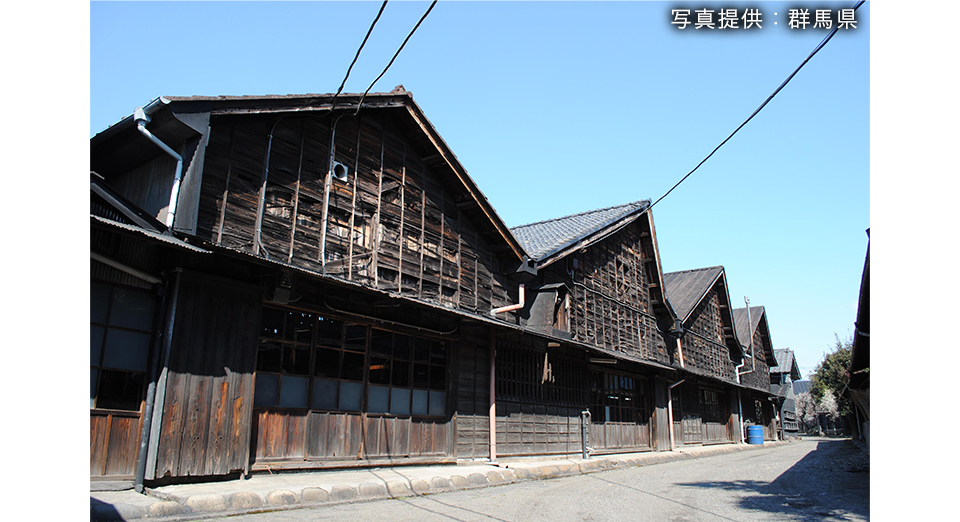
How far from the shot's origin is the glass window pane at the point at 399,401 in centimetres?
1191

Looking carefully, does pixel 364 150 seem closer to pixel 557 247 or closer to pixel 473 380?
pixel 473 380

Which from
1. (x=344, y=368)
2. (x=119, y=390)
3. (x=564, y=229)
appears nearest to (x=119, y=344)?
(x=119, y=390)

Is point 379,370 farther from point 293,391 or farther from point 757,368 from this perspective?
point 757,368

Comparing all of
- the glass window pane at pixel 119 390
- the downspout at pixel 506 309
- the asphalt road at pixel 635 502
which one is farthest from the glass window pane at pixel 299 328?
the downspout at pixel 506 309

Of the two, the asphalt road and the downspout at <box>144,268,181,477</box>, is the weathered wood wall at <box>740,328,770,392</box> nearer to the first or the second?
the asphalt road

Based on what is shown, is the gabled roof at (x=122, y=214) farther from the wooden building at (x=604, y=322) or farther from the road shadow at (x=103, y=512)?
the wooden building at (x=604, y=322)

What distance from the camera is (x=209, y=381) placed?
870 cm

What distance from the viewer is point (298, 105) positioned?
33.9 ft

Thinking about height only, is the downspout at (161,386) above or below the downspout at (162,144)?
below

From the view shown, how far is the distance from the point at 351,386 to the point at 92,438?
4324mm

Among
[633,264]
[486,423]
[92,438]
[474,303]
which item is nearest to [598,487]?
[486,423]

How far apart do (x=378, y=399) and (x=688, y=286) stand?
2422 cm

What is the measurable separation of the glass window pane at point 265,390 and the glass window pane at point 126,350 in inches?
71.1

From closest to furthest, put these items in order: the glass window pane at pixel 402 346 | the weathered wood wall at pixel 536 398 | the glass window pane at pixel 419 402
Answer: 1. the glass window pane at pixel 402 346
2. the glass window pane at pixel 419 402
3. the weathered wood wall at pixel 536 398
